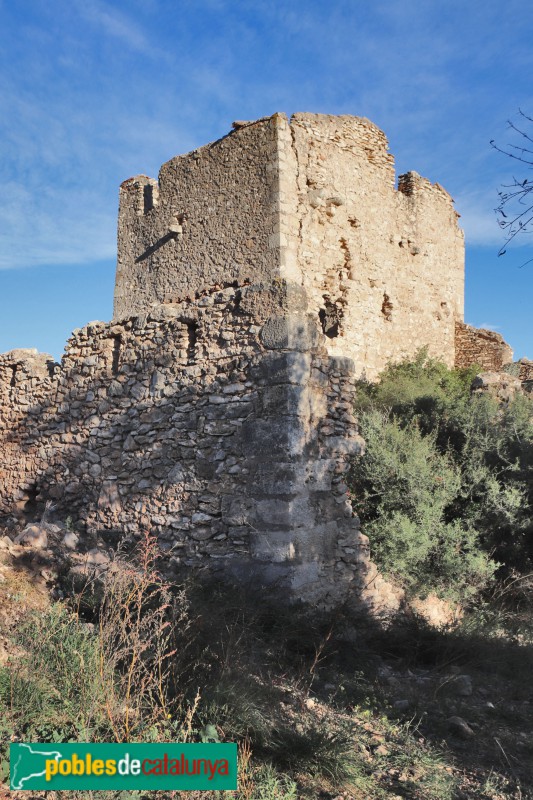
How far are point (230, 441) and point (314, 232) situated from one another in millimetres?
7392

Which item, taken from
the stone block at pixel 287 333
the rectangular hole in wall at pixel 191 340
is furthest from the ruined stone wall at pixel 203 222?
the stone block at pixel 287 333

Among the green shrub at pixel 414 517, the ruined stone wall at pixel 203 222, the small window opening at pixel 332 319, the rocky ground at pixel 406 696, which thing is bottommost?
the rocky ground at pixel 406 696

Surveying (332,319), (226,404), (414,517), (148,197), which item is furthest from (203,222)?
(414,517)

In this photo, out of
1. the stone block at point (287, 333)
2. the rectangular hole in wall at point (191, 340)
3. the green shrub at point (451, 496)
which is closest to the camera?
the stone block at point (287, 333)

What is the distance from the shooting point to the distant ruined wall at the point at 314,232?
11031 millimetres

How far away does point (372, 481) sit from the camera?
7.54 metres

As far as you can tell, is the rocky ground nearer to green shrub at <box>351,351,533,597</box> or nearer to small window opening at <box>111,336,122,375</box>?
green shrub at <box>351,351,533,597</box>

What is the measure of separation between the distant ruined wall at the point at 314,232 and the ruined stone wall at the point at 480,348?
0.33 meters

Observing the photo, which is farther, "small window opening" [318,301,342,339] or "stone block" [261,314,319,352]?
"small window opening" [318,301,342,339]

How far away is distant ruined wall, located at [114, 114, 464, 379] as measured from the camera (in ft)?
36.2

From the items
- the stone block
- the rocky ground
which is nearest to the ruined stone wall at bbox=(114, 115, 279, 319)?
the stone block

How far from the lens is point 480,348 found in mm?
15883

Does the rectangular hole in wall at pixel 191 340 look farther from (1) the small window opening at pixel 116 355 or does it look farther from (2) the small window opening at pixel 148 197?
(2) the small window opening at pixel 148 197

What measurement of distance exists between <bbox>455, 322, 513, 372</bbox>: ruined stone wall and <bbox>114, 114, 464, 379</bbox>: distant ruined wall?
1.09ft
